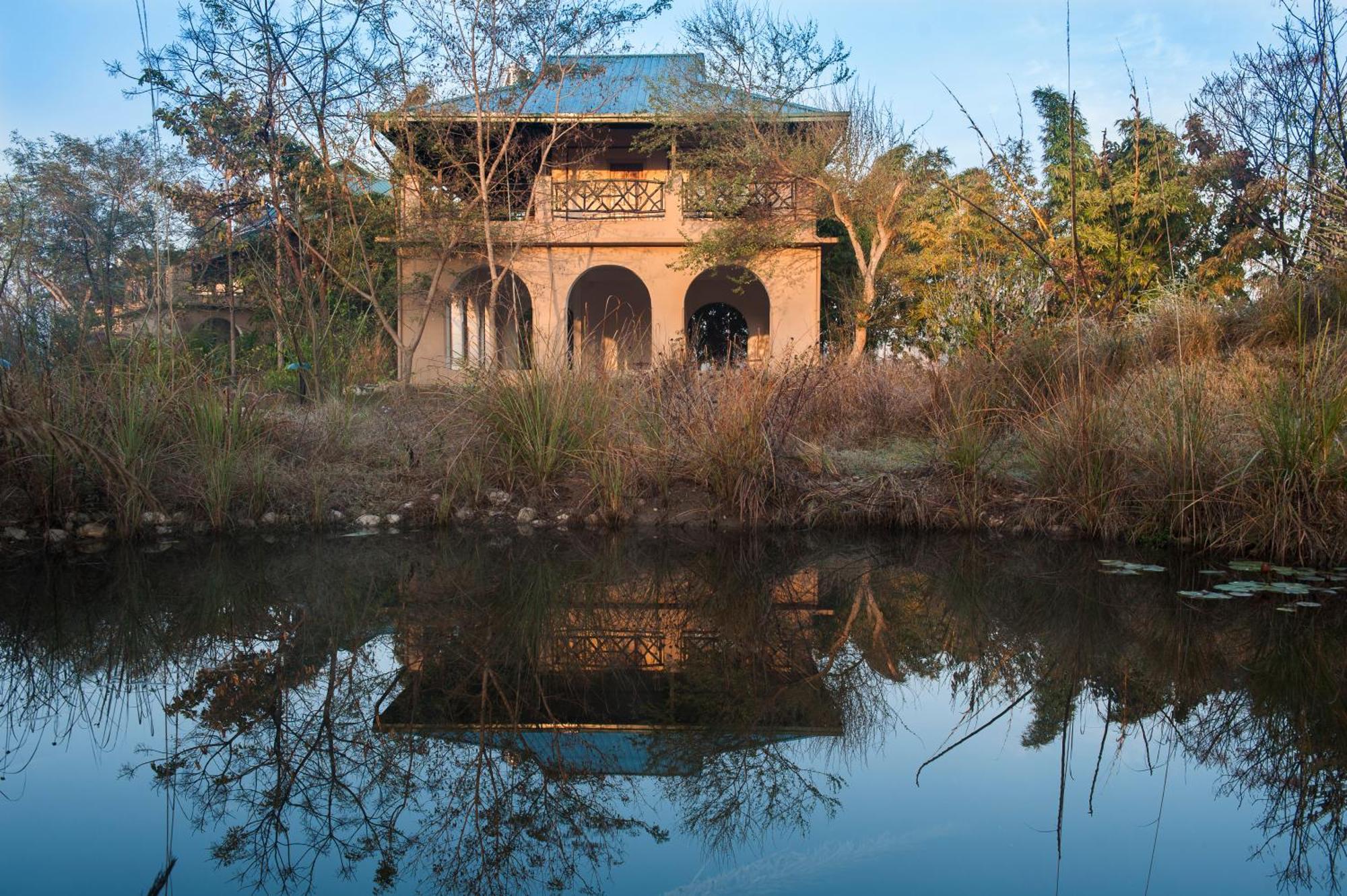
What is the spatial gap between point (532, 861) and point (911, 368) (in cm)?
637

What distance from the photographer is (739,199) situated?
49.7ft

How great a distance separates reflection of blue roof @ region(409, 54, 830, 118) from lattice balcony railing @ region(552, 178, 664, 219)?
4.02 feet

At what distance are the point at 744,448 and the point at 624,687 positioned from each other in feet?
9.55

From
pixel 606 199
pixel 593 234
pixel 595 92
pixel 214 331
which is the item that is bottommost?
pixel 214 331

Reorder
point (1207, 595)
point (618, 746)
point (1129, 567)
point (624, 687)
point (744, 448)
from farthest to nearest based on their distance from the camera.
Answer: point (744, 448)
point (1129, 567)
point (1207, 595)
point (624, 687)
point (618, 746)

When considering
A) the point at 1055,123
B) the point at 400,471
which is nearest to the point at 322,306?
the point at 400,471

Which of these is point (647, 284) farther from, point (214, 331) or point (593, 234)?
point (214, 331)

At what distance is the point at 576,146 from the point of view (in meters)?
15.9

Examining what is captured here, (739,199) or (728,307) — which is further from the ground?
(739,199)

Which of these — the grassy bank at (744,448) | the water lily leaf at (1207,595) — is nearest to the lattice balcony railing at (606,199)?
the grassy bank at (744,448)

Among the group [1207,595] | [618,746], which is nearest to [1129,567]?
[1207,595]

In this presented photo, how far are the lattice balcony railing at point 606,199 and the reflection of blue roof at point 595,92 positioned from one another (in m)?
1.22

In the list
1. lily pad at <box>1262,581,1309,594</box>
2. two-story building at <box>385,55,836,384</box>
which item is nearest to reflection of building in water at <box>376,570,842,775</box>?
lily pad at <box>1262,581,1309,594</box>

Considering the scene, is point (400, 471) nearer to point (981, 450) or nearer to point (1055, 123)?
point (981, 450)
